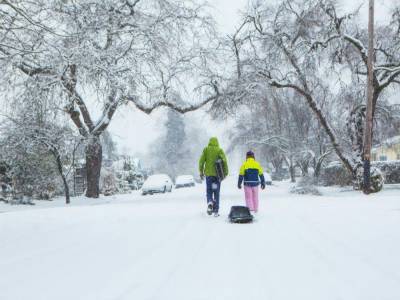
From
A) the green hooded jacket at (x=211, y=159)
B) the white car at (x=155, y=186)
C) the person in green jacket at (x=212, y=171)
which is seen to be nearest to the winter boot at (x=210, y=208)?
the person in green jacket at (x=212, y=171)

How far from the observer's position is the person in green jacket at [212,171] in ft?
30.2

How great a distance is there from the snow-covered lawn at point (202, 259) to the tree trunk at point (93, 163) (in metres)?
10.7

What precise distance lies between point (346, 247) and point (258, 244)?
4.05ft

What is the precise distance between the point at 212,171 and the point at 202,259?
455 cm

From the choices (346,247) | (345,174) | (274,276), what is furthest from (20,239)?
(345,174)

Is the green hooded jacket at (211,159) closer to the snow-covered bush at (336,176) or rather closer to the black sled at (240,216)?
the black sled at (240,216)

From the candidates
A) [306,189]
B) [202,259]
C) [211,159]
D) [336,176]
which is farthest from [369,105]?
[202,259]

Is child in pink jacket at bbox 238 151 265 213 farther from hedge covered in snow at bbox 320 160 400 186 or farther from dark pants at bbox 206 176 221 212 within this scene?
hedge covered in snow at bbox 320 160 400 186

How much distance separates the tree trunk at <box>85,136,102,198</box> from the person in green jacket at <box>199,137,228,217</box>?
10.5m

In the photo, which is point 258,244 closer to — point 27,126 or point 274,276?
point 274,276

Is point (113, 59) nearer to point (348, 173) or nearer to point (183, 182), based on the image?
point (348, 173)

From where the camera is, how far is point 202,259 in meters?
4.82

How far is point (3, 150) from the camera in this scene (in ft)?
56.5

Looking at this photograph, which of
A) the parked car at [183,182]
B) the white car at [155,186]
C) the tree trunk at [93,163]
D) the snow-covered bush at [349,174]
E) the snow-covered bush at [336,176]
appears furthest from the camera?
the parked car at [183,182]
